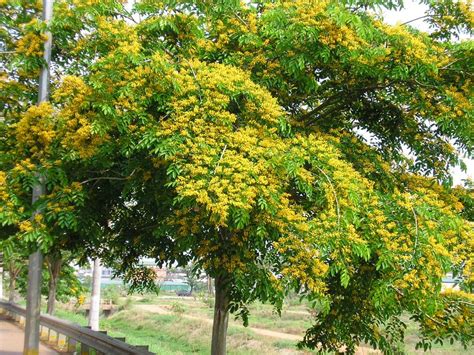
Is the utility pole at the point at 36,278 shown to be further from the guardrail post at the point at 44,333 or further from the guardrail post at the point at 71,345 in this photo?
the guardrail post at the point at 44,333

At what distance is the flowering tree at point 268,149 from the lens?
528cm

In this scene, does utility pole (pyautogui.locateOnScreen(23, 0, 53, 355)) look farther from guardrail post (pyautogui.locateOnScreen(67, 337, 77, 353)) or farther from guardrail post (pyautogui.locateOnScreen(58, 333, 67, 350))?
Answer: guardrail post (pyautogui.locateOnScreen(58, 333, 67, 350))

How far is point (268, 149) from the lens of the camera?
5.38 m

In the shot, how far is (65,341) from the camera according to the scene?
10.5 metres

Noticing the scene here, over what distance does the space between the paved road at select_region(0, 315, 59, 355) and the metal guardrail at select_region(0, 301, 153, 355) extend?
0.38 meters

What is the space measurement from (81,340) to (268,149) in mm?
4924

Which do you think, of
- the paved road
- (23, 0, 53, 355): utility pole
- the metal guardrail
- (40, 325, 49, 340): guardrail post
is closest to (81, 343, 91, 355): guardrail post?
the metal guardrail

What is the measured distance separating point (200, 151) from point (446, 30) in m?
4.27

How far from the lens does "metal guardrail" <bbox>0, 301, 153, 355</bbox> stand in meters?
7.01

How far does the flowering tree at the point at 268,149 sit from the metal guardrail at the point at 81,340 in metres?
1.51

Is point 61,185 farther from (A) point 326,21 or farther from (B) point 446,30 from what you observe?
(B) point 446,30

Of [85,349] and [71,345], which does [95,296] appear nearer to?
[71,345]

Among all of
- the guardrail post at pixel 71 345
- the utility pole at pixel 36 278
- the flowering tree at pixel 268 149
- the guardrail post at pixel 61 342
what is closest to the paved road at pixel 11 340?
the guardrail post at pixel 61 342

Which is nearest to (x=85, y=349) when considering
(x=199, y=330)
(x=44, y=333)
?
(x=44, y=333)
